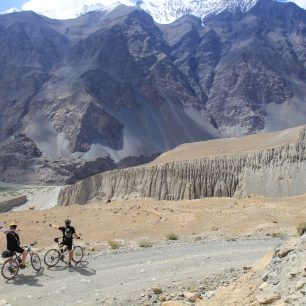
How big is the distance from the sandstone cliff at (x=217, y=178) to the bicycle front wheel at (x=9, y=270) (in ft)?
133

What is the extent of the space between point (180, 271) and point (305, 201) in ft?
70.7

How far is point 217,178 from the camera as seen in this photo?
196ft

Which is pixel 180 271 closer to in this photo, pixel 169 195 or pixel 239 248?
pixel 239 248

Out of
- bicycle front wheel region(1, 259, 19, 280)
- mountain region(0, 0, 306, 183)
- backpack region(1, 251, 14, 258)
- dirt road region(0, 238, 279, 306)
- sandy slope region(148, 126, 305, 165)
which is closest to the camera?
dirt road region(0, 238, 279, 306)

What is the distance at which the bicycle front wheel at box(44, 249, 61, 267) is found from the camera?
16.1m

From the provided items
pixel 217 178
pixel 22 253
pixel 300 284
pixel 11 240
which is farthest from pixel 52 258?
pixel 217 178

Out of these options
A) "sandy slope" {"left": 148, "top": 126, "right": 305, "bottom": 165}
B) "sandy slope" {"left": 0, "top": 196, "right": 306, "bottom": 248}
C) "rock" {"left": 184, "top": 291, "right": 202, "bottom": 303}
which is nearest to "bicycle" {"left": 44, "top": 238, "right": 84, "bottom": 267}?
"rock" {"left": 184, "top": 291, "right": 202, "bottom": 303}

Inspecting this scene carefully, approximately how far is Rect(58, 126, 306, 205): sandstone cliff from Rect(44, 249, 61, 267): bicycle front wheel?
38.7m

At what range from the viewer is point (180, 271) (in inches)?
589

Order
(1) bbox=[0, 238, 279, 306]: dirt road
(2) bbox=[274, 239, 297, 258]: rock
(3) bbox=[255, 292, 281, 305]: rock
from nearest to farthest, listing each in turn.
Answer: (3) bbox=[255, 292, 281, 305]: rock → (2) bbox=[274, 239, 297, 258]: rock → (1) bbox=[0, 238, 279, 306]: dirt road

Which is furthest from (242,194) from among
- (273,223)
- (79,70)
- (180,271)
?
(79,70)

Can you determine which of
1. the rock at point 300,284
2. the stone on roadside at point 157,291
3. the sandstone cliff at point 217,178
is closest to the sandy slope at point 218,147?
the sandstone cliff at point 217,178

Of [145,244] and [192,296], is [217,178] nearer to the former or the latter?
[145,244]

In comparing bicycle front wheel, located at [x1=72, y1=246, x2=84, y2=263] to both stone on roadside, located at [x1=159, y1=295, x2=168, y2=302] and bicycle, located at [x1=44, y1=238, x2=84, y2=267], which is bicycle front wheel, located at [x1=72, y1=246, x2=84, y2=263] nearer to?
bicycle, located at [x1=44, y1=238, x2=84, y2=267]
